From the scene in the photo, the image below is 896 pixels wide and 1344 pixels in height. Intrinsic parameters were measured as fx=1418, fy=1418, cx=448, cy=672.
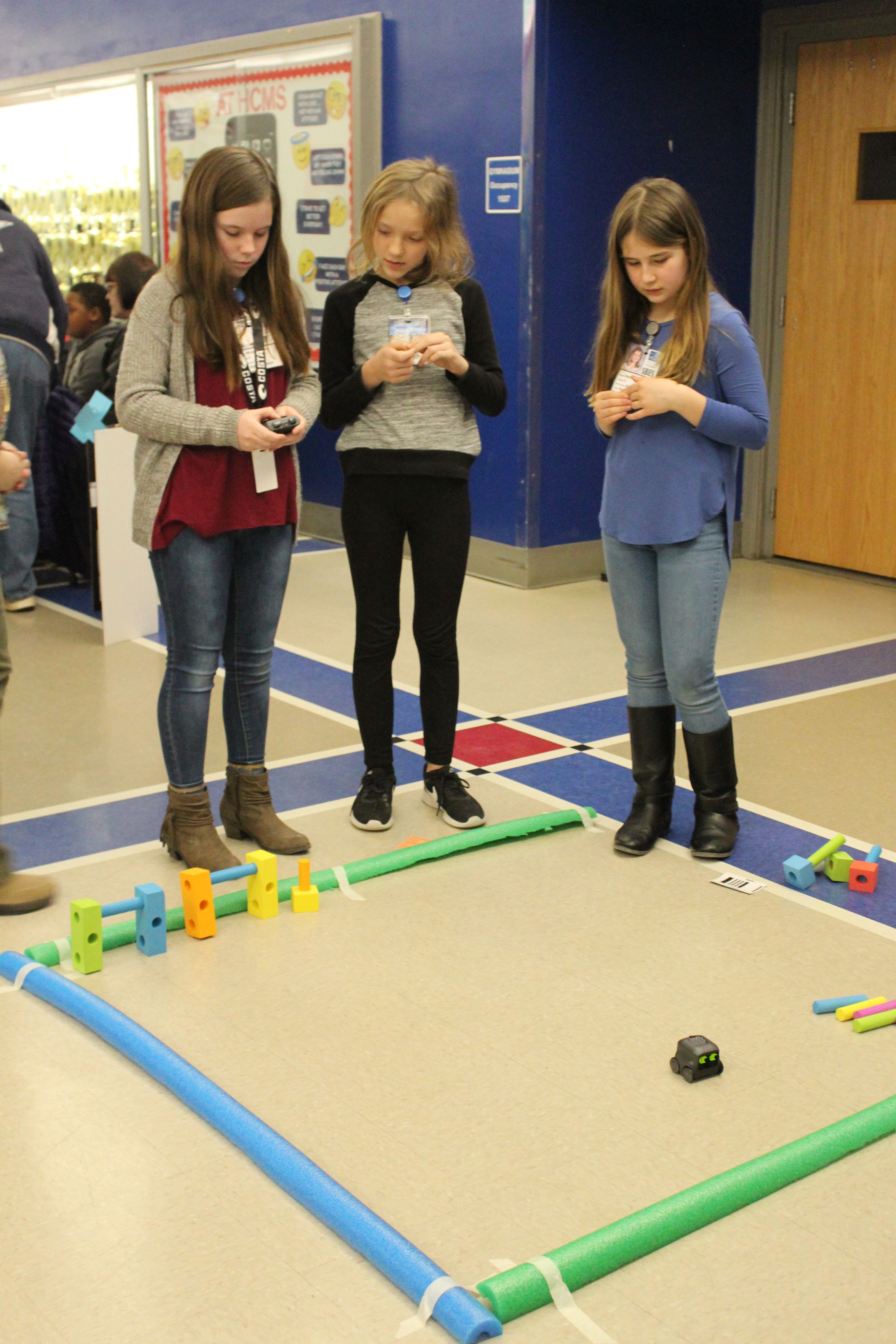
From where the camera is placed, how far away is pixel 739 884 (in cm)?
294

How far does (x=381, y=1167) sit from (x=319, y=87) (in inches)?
215

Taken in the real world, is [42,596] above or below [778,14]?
below

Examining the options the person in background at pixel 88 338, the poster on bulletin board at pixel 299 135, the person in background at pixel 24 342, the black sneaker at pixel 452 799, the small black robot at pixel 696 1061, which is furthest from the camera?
the poster on bulletin board at pixel 299 135

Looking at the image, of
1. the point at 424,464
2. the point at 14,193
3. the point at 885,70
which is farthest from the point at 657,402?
the point at 14,193

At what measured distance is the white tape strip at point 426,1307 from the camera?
5.47 feet

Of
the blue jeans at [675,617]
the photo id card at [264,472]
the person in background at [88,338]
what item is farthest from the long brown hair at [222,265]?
the person in background at [88,338]

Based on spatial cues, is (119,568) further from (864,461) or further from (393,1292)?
(393,1292)

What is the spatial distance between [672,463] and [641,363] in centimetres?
21

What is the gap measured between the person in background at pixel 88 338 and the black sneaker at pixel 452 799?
2289 mm

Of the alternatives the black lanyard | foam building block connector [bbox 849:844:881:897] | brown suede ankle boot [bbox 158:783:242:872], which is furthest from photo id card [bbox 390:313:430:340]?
foam building block connector [bbox 849:844:881:897]

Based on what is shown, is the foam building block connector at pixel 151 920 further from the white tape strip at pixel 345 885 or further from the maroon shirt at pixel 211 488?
the maroon shirt at pixel 211 488

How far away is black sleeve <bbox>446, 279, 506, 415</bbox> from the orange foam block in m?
1.14

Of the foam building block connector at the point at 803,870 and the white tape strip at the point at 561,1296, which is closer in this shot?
the white tape strip at the point at 561,1296

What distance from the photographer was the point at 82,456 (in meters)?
5.35
